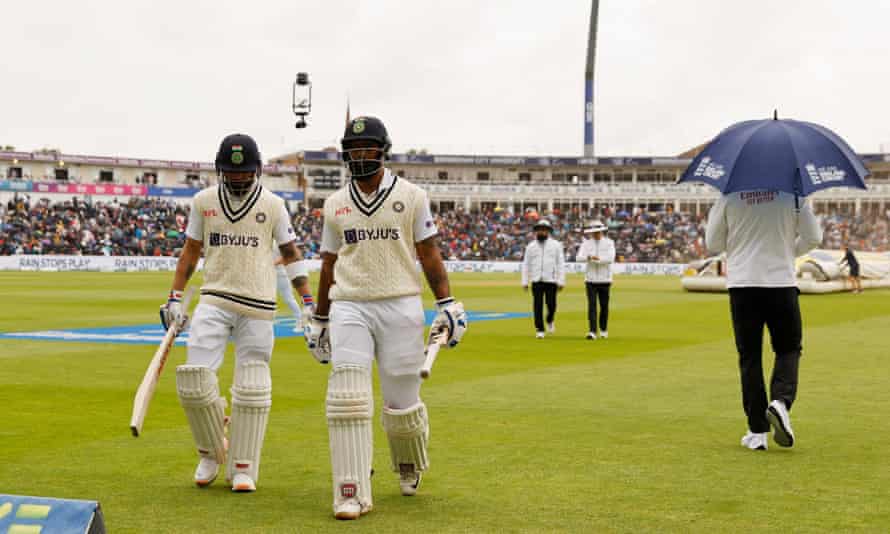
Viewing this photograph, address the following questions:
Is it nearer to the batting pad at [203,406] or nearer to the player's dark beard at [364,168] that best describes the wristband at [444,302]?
the player's dark beard at [364,168]

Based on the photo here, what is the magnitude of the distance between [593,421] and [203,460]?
391 centimetres

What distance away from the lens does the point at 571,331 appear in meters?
21.3

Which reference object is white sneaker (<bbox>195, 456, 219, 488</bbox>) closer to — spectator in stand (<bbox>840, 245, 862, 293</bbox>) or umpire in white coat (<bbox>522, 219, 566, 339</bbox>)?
umpire in white coat (<bbox>522, 219, 566, 339</bbox>)

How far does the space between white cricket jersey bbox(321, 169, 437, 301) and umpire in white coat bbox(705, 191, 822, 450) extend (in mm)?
3037

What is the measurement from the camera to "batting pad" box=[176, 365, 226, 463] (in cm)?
720

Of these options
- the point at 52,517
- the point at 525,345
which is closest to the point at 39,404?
the point at 52,517

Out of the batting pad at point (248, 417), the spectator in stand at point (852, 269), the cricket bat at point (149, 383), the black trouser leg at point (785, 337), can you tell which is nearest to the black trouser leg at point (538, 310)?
the black trouser leg at point (785, 337)

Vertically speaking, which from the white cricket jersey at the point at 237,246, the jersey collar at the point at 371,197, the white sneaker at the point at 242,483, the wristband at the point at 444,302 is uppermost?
the jersey collar at the point at 371,197

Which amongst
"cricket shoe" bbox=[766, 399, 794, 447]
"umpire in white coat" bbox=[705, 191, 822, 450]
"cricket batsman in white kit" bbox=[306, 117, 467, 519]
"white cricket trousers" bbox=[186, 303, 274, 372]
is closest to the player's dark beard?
"cricket batsman in white kit" bbox=[306, 117, 467, 519]

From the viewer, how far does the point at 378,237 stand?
673cm

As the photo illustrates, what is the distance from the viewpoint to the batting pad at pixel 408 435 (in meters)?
6.78

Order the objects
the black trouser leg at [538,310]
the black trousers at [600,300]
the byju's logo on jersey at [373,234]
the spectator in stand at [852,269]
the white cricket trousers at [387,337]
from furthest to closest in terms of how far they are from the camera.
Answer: the spectator in stand at [852,269]
the black trouser leg at [538,310]
the black trousers at [600,300]
the byju's logo on jersey at [373,234]
the white cricket trousers at [387,337]

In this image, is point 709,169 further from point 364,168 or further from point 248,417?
point 248,417

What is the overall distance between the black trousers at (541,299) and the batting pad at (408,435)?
41.5ft
